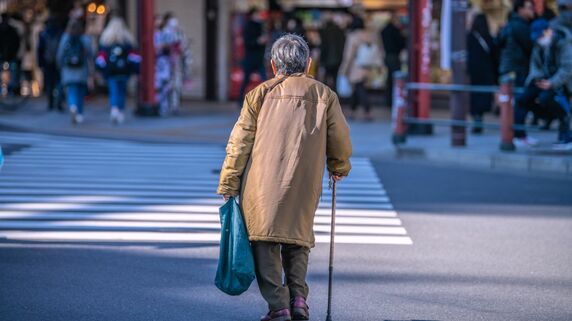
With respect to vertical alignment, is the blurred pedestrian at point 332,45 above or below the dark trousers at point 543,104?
above

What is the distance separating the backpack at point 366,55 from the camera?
20.0m

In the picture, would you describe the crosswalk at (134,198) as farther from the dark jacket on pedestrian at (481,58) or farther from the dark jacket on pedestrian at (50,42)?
the dark jacket on pedestrian at (50,42)

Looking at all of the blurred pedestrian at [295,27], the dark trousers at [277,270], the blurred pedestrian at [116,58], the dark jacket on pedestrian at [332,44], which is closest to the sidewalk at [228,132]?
the blurred pedestrian at [116,58]

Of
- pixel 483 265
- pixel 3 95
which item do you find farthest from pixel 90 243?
pixel 3 95

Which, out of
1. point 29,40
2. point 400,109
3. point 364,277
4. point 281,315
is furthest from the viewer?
point 29,40

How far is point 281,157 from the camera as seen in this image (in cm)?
599

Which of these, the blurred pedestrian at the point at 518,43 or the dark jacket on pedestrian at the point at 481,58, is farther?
the dark jacket on pedestrian at the point at 481,58

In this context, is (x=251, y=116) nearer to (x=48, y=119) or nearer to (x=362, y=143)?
(x=362, y=143)

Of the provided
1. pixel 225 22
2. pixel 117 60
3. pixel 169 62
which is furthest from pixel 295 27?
pixel 225 22

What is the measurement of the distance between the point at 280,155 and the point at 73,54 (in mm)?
13428

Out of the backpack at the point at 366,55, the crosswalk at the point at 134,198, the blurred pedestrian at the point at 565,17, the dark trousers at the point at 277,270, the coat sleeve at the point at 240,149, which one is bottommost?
the crosswalk at the point at 134,198

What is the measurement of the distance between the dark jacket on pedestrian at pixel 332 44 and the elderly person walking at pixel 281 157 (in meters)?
15.1

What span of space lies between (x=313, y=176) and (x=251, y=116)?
0.47 metres

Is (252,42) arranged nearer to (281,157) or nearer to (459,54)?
(459,54)
